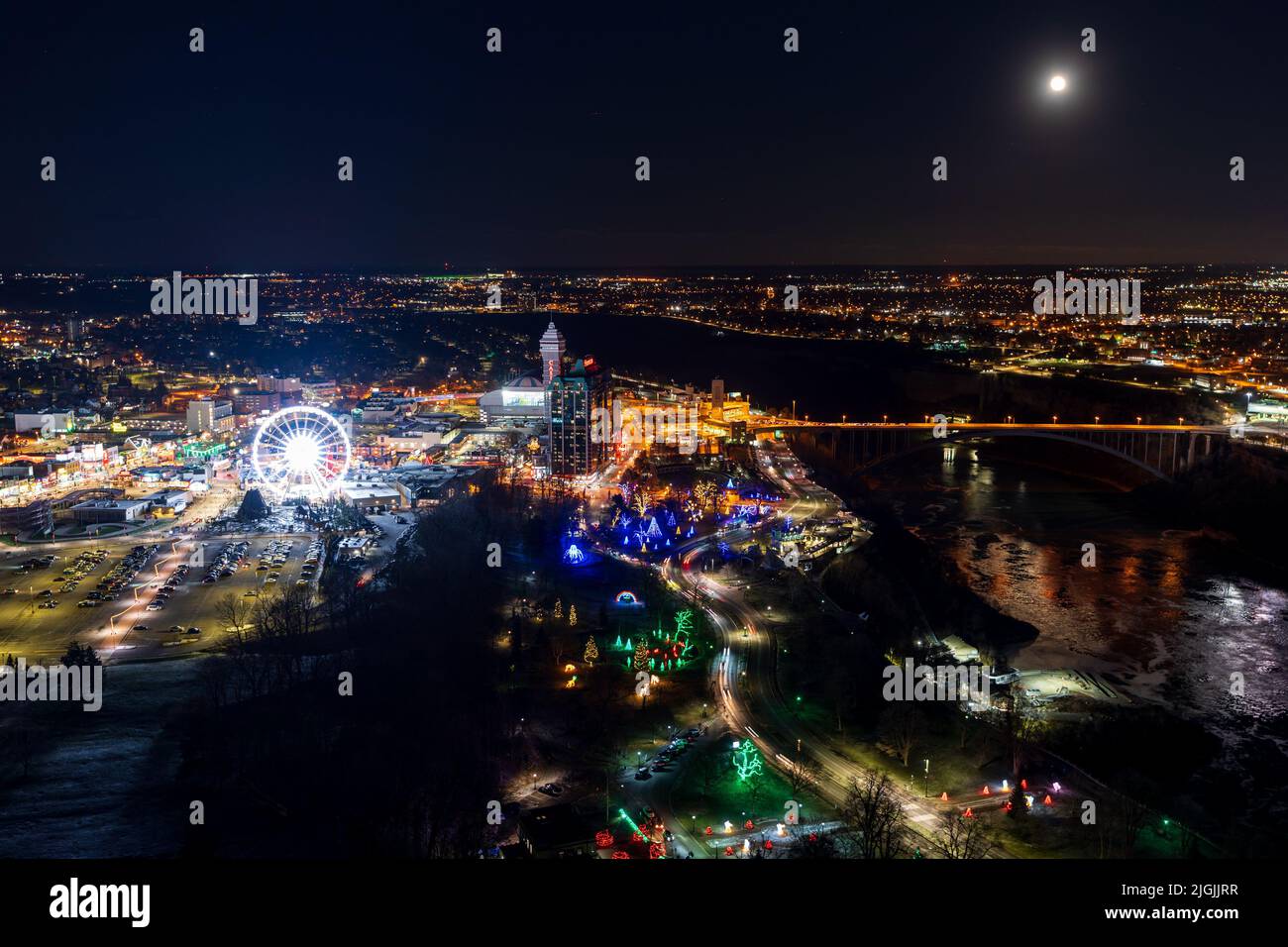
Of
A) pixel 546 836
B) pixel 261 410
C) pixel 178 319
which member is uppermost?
pixel 178 319

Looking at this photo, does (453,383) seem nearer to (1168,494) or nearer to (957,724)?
(1168,494)

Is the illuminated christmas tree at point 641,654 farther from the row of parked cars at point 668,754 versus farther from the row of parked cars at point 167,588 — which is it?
the row of parked cars at point 167,588

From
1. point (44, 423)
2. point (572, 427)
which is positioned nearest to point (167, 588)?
point (572, 427)

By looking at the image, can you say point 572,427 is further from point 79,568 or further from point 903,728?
point 903,728

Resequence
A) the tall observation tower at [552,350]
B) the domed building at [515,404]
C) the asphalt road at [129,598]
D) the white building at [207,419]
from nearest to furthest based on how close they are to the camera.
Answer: the asphalt road at [129,598]
the white building at [207,419]
the tall observation tower at [552,350]
the domed building at [515,404]

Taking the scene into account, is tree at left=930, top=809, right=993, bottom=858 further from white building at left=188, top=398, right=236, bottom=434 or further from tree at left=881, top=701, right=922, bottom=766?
white building at left=188, top=398, right=236, bottom=434

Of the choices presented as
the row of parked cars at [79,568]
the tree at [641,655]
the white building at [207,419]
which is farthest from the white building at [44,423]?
the tree at [641,655]
